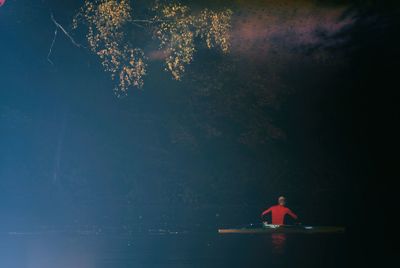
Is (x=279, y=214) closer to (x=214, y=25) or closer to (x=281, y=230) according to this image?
(x=281, y=230)

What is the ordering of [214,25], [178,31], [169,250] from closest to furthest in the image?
[169,250] < [214,25] < [178,31]

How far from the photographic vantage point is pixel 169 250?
21375 millimetres

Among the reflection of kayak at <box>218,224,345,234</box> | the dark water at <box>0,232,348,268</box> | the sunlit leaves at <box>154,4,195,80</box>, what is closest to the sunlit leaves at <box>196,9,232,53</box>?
the sunlit leaves at <box>154,4,195,80</box>

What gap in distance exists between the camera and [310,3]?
36.0 meters

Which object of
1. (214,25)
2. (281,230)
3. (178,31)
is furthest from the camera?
(178,31)

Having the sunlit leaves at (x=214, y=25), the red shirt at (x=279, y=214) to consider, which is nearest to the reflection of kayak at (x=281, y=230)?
the red shirt at (x=279, y=214)

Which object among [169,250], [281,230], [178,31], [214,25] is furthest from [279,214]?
[178,31]

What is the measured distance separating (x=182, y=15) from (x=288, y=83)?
12.5 meters

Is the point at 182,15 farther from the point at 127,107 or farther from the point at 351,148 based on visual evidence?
the point at 351,148

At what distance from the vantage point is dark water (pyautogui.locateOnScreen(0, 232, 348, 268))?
62.3 feet

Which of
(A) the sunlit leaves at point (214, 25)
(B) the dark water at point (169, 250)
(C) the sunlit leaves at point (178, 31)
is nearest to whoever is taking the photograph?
(B) the dark water at point (169, 250)

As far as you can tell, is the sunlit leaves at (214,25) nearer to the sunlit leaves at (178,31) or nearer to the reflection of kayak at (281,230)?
the sunlit leaves at (178,31)

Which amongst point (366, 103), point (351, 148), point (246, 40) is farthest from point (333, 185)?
point (246, 40)

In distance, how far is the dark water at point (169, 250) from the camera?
19.0 m
